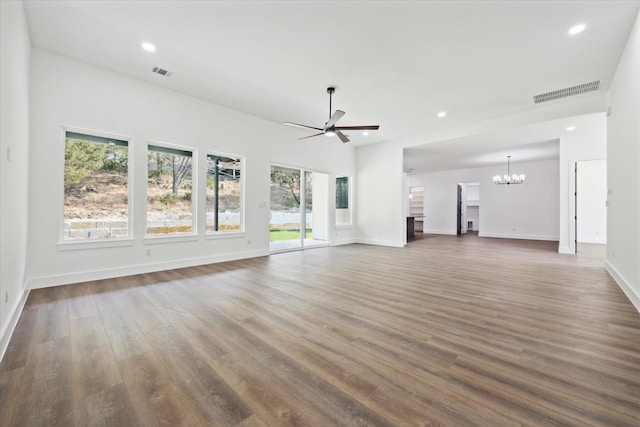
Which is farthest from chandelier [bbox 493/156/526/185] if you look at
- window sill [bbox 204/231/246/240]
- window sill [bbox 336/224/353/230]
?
window sill [bbox 204/231/246/240]

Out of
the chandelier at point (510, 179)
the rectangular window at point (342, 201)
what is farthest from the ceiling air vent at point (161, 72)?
Result: the chandelier at point (510, 179)

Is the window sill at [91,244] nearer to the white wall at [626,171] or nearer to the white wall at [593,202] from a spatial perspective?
the white wall at [626,171]

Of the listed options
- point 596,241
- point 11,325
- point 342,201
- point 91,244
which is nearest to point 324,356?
point 11,325

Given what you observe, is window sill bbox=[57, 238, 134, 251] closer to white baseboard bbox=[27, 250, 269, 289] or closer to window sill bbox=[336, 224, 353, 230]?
white baseboard bbox=[27, 250, 269, 289]

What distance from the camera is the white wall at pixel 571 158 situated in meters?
6.23

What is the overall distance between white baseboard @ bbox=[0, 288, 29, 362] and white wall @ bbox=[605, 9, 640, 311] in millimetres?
5782

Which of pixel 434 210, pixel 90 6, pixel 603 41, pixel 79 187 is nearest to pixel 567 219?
pixel 603 41

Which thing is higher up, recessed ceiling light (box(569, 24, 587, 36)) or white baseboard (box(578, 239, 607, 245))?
recessed ceiling light (box(569, 24, 587, 36))

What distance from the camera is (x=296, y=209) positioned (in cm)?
726

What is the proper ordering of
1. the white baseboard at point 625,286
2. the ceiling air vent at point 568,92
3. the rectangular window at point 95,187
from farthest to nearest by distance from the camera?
the ceiling air vent at point 568,92
the rectangular window at point 95,187
the white baseboard at point 625,286

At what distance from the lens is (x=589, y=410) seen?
1.39m

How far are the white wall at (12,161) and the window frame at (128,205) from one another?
0.58 meters

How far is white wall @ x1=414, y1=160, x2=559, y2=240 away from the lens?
32.9 ft

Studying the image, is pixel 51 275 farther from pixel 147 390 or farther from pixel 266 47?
pixel 266 47
